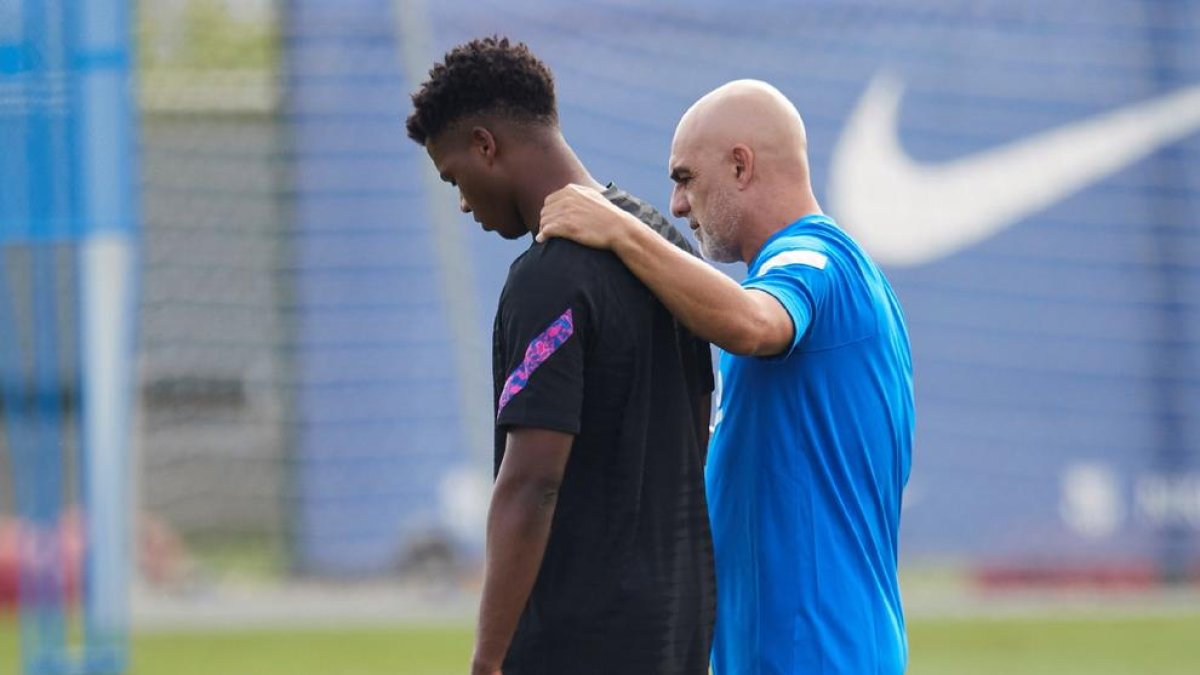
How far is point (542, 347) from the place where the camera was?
3498mm

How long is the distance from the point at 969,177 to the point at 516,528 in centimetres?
1511

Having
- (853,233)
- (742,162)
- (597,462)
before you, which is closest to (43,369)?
(742,162)

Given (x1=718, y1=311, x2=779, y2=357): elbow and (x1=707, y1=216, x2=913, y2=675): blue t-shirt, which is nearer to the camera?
(x1=718, y1=311, x2=779, y2=357): elbow

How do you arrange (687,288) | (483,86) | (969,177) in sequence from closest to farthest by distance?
(687,288), (483,86), (969,177)

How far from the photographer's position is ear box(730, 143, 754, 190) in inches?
159

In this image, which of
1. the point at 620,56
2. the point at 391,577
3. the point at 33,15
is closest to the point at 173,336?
the point at 391,577

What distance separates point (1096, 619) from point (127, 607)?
7385 mm

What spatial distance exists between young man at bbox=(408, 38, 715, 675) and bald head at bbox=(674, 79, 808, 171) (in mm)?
374

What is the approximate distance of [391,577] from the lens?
55.9 feet

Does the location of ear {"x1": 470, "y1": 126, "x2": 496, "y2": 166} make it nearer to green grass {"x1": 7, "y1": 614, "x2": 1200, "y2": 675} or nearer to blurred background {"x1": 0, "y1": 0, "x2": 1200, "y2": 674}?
green grass {"x1": 7, "y1": 614, "x2": 1200, "y2": 675}

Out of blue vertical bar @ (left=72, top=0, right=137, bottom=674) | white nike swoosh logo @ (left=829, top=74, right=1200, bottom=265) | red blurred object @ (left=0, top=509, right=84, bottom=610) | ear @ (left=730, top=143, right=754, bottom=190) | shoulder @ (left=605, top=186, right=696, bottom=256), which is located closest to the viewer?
shoulder @ (left=605, top=186, right=696, bottom=256)

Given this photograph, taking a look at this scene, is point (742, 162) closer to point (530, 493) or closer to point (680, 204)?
point (680, 204)

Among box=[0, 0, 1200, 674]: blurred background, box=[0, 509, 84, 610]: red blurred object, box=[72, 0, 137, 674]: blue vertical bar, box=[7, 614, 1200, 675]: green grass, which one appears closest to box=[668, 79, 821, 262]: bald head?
box=[72, 0, 137, 674]: blue vertical bar

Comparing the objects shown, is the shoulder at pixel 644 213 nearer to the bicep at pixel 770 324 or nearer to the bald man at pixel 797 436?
the bald man at pixel 797 436
